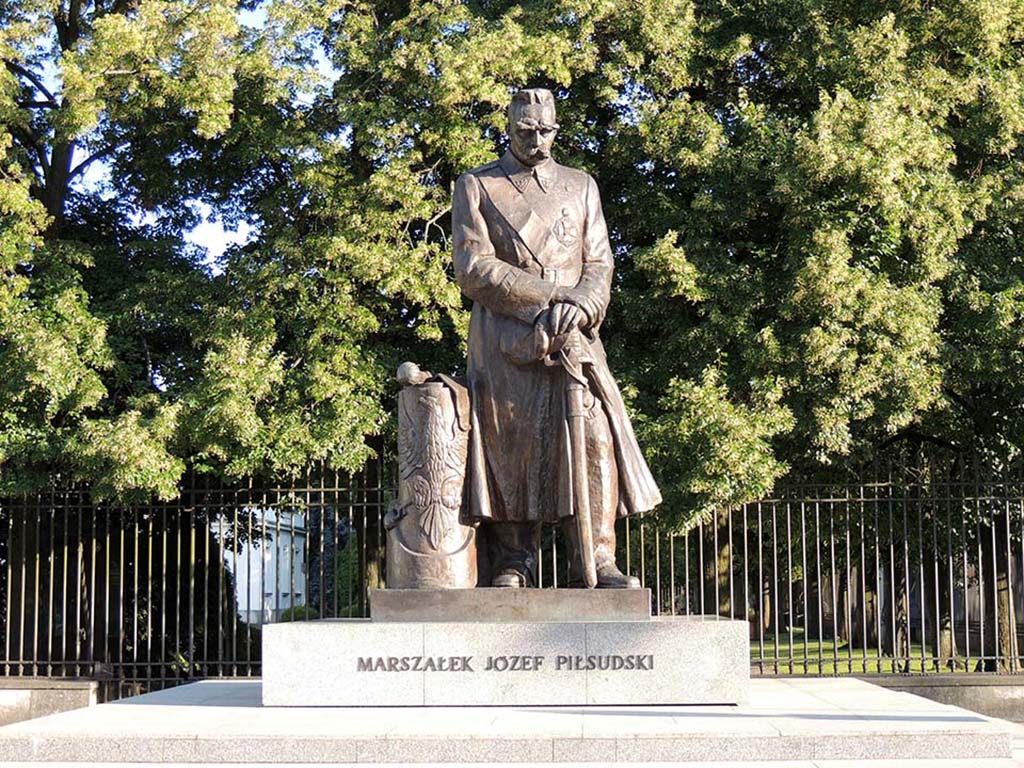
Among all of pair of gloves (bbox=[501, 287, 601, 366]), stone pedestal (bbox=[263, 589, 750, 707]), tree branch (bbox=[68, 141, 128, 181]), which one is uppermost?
tree branch (bbox=[68, 141, 128, 181])

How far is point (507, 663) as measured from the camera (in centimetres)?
839

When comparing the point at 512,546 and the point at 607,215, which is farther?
the point at 607,215

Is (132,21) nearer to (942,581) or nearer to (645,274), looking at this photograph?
(645,274)

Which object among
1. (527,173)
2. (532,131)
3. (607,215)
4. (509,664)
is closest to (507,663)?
(509,664)

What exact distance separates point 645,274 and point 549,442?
7.25 metres

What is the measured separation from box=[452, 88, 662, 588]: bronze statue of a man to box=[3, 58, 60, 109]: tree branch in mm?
9722

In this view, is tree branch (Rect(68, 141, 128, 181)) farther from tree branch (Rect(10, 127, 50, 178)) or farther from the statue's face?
the statue's face

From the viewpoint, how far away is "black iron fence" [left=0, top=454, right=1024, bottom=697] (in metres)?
15.1

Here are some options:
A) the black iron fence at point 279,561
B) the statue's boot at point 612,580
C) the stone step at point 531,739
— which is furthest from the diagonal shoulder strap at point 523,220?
the black iron fence at point 279,561

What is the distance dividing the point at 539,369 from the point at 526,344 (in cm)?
21

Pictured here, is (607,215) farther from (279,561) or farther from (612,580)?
(612,580)

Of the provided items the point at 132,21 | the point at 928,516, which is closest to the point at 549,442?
the point at 132,21

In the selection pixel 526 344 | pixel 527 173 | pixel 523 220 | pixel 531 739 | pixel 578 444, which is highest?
pixel 527 173

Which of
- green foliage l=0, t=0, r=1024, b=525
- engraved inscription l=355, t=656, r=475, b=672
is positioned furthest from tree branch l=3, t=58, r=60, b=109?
engraved inscription l=355, t=656, r=475, b=672
